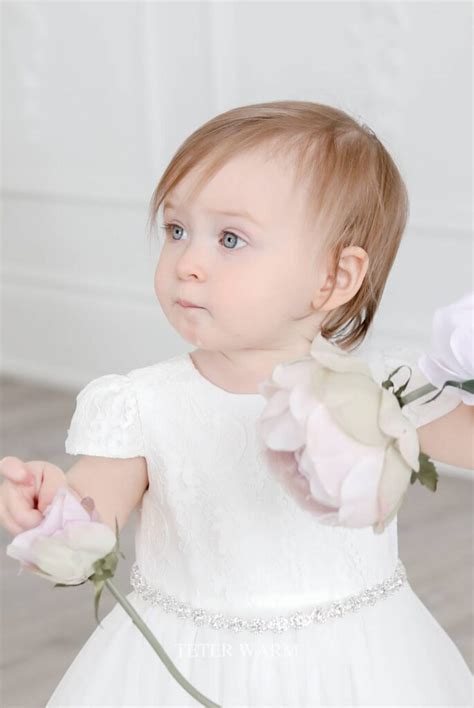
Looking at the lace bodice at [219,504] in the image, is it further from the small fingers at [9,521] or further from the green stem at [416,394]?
the green stem at [416,394]

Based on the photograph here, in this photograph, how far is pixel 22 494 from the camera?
45.3 inches

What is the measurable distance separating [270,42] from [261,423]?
2.65 metres

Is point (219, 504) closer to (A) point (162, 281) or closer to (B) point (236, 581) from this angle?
(B) point (236, 581)

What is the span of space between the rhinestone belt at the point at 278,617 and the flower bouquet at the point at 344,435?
48cm

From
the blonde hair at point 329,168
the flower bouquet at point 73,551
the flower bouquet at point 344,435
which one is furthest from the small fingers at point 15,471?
the blonde hair at point 329,168

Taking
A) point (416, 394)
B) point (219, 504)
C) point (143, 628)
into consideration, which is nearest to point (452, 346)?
point (416, 394)

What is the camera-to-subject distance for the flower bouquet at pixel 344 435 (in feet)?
2.99

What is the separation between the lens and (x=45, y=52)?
4.16m

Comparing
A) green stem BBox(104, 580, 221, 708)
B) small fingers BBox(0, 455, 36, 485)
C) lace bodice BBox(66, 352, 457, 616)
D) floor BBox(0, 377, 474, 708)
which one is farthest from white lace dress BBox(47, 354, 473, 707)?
floor BBox(0, 377, 474, 708)

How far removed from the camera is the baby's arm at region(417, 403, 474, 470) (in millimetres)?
1302

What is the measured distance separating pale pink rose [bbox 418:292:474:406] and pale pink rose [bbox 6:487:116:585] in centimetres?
30

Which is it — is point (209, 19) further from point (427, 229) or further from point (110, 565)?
point (110, 565)

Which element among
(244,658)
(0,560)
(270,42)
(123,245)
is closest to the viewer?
(244,658)

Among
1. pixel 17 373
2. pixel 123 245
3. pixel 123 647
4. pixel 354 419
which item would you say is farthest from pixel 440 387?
pixel 17 373
